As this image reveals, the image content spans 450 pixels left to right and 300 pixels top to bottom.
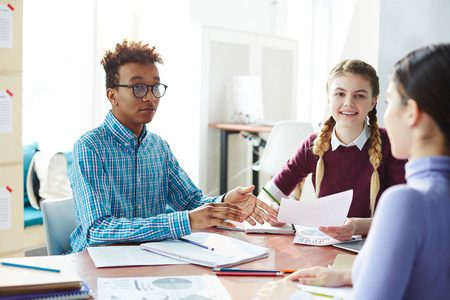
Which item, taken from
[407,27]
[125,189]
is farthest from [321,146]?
[125,189]

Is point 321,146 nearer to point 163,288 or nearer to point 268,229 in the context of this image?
point 268,229

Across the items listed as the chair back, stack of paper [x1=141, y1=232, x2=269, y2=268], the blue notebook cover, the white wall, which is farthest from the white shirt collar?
the chair back

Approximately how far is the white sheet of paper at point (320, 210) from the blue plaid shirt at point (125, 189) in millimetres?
307

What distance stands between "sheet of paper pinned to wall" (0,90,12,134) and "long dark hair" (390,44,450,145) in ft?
7.44

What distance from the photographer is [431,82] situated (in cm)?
73

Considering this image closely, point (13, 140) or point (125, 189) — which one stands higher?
point (13, 140)

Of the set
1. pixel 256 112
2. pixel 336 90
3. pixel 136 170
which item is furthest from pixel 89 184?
pixel 256 112

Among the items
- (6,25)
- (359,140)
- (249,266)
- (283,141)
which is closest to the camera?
(249,266)

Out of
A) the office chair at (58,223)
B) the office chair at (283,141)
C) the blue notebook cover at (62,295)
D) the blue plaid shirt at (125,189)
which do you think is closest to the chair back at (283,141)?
the office chair at (283,141)

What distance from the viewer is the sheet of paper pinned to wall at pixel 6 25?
251 centimetres

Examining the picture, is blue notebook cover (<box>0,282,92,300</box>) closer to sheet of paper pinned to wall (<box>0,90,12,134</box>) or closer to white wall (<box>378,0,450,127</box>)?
white wall (<box>378,0,450,127</box>)

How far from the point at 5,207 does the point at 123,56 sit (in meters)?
1.32

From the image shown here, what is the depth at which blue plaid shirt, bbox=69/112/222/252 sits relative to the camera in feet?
4.69

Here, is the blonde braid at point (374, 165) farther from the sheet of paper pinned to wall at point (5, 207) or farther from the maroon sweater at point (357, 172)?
A: the sheet of paper pinned to wall at point (5, 207)
